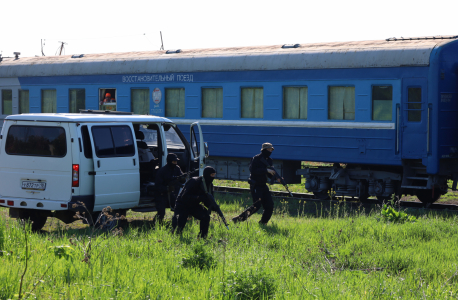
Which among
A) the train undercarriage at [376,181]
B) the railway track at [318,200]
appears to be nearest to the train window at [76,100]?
the railway track at [318,200]

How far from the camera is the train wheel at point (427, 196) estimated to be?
45.7 feet

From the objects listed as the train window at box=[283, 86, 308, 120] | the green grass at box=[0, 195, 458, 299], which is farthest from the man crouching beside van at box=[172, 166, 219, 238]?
the train window at box=[283, 86, 308, 120]

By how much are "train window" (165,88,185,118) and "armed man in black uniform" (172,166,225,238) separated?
25.6ft

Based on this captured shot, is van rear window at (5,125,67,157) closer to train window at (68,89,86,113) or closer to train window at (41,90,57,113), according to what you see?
train window at (68,89,86,113)

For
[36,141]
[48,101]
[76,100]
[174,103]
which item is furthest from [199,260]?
[48,101]

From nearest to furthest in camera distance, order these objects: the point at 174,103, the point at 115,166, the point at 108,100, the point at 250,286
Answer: the point at 250,286, the point at 115,166, the point at 174,103, the point at 108,100

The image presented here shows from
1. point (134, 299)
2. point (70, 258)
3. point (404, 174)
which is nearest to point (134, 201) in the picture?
point (70, 258)

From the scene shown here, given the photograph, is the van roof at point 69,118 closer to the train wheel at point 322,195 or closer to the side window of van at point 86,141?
the side window of van at point 86,141

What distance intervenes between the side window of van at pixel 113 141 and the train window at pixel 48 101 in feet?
32.5

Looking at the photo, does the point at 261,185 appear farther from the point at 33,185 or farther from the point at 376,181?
the point at 376,181

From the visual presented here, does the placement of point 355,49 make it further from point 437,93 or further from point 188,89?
point 188,89

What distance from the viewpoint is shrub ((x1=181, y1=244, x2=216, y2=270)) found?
23.4 feet

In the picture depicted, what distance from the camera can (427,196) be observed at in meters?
14.2

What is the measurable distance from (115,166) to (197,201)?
1.63 meters
